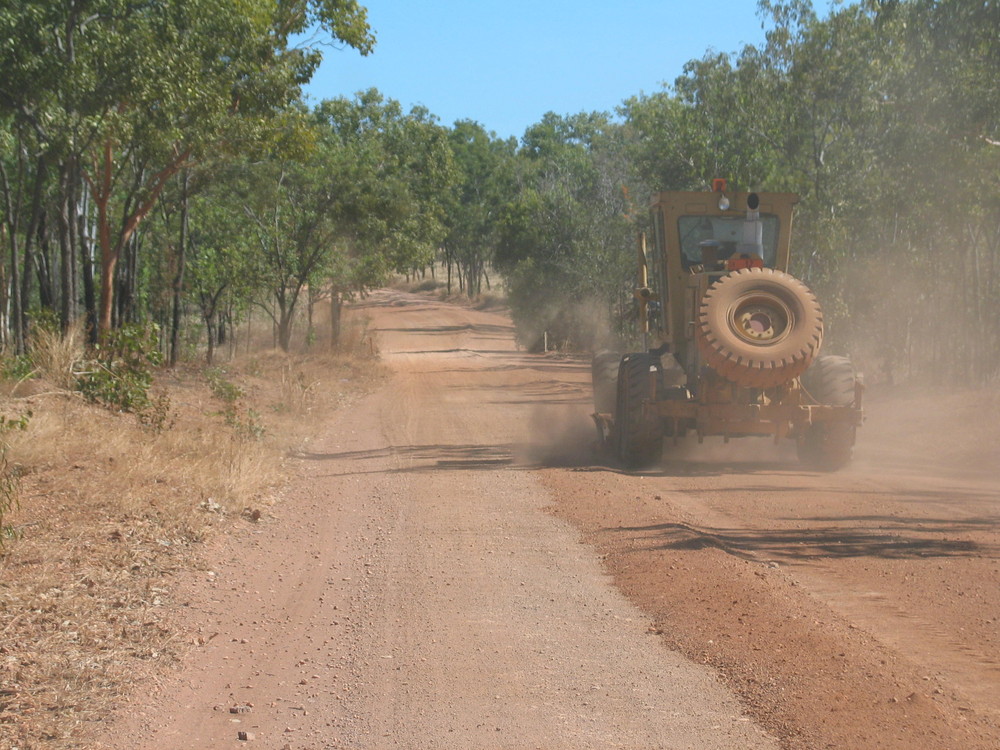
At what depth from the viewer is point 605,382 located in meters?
14.9

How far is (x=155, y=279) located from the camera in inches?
1125

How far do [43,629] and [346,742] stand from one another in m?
2.34

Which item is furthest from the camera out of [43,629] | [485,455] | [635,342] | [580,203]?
[580,203]

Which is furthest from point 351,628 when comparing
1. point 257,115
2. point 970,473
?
point 257,115

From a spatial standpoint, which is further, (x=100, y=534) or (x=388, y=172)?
(x=388, y=172)

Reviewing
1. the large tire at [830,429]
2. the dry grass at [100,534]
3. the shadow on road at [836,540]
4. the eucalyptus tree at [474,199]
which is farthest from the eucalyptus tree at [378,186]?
the shadow on road at [836,540]

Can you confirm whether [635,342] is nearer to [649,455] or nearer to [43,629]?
[649,455]

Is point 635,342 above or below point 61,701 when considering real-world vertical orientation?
above

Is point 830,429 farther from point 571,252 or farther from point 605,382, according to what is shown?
point 571,252

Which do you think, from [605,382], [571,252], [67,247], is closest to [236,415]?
[67,247]

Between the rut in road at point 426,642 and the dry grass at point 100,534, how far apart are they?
0.32m

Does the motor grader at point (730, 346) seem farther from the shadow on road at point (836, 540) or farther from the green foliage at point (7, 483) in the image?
the green foliage at point (7, 483)

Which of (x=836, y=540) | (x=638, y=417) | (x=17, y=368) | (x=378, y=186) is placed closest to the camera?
(x=836, y=540)

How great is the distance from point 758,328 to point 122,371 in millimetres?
8393
